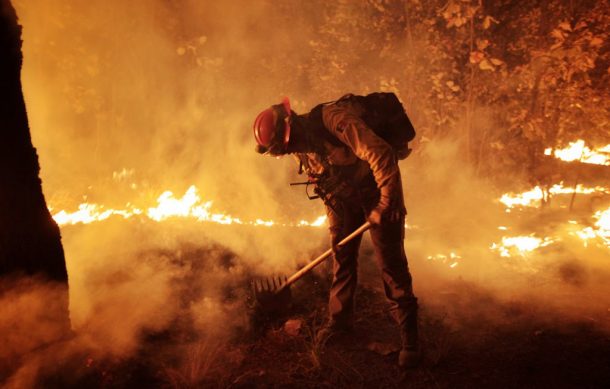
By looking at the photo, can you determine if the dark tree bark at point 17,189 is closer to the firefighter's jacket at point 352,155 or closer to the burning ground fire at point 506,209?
the firefighter's jacket at point 352,155

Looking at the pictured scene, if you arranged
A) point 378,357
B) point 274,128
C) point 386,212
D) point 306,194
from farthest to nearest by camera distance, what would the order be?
point 306,194 < point 378,357 < point 274,128 < point 386,212

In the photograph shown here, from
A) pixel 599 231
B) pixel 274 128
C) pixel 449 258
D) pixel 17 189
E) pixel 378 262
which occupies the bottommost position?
pixel 449 258

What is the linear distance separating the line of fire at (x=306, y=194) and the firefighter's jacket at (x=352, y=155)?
2 centimetres

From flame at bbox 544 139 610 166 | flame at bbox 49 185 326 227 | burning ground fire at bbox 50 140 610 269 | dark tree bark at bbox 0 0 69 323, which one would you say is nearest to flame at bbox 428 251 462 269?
burning ground fire at bbox 50 140 610 269

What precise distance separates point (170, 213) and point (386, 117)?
5.32 meters

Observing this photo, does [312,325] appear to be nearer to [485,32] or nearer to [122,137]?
[485,32]

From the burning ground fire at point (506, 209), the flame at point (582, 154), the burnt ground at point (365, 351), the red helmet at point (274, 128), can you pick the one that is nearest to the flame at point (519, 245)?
the burning ground fire at point (506, 209)

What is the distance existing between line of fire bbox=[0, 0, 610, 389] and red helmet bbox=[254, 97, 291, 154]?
3 centimetres

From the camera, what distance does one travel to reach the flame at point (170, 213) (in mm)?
7246

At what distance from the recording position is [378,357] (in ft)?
11.9

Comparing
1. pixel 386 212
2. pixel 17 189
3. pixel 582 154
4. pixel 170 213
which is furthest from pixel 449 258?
pixel 17 189

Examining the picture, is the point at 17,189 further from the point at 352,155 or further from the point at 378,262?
the point at 378,262

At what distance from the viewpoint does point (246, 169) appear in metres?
8.94

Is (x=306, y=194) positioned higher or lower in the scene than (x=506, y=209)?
higher
